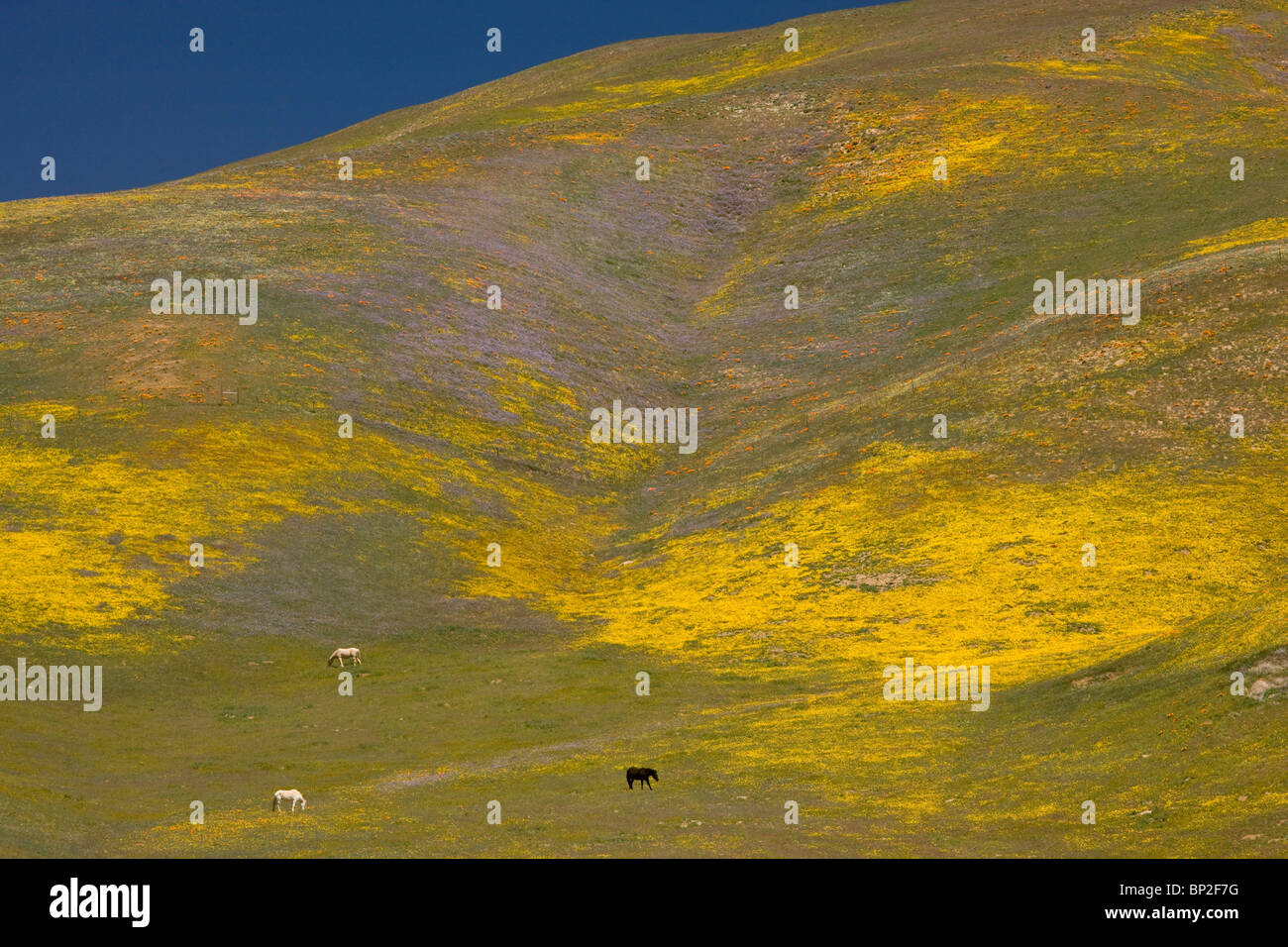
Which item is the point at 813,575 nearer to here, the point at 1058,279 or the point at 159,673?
the point at 159,673

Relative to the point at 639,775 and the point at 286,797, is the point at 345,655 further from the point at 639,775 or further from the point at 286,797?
the point at 639,775

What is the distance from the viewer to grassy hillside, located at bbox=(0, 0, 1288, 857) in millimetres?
34250

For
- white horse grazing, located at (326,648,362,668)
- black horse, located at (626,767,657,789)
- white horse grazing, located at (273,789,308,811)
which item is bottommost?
white horse grazing, located at (273,789,308,811)

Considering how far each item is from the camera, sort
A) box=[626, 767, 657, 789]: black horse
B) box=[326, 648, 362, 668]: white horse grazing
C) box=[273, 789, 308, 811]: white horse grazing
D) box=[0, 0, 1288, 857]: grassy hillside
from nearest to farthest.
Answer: box=[0, 0, 1288, 857]: grassy hillside → box=[273, 789, 308, 811]: white horse grazing → box=[626, 767, 657, 789]: black horse → box=[326, 648, 362, 668]: white horse grazing

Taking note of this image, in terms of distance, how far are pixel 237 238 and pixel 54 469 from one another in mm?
29703

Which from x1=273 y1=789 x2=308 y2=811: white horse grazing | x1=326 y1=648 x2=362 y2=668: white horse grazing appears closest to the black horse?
x1=273 y1=789 x2=308 y2=811: white horse grazing

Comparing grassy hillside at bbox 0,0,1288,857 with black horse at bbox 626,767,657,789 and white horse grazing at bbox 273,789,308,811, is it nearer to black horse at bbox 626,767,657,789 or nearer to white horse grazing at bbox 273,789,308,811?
black horse at bbox 626,767,657,789

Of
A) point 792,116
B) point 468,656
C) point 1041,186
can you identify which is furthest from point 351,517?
point 792,116

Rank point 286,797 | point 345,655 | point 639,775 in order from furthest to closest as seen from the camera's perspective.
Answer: point 345,655 → point 639,775 → point 286,797

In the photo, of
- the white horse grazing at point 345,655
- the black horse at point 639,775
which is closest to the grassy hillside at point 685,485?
the black horse at point 639,775

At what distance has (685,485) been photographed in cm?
7094

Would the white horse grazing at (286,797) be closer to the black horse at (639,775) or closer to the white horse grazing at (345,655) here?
the black horse at (639,775)

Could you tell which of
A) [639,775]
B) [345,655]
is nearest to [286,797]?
[639,775]

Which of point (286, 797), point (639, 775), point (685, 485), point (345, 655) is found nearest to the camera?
point (286, 797)
